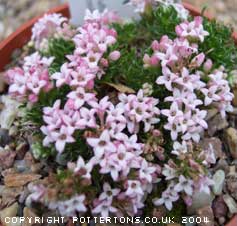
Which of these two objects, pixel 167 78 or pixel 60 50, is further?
pixel 60 50

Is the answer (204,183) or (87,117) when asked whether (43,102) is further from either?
(204,183)

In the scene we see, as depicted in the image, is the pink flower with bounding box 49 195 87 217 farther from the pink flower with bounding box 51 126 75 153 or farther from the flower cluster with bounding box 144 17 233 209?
the flower cluster with bounding box 144 17 233 209

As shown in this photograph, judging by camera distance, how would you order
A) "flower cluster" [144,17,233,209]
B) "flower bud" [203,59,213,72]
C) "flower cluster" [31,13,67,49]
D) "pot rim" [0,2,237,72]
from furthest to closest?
"pot rim" [0,2,237,72], "flower cluster" [31,13,67,49], "flower bud" [203,59,213,72], "flower cluster" [144,17,233,209]

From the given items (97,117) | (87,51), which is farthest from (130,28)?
(97,117)

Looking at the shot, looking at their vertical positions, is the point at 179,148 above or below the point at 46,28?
below

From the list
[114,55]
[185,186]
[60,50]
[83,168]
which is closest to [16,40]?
[60,50]

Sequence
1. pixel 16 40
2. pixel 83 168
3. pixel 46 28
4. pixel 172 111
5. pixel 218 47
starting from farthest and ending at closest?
pixel 16 40 → pixel 46 28 → pixel 218 47 → pixel 172 111 → pixel 83 168

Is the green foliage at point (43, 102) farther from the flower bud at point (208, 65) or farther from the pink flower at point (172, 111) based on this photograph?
the flower bud at point (208, 65)

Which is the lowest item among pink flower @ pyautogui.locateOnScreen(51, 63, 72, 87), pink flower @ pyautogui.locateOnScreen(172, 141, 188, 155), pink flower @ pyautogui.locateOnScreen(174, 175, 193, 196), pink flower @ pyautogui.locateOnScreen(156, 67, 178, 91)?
pink flower @ pyautogui.locateOnScreen(174, 175, 193, 196)

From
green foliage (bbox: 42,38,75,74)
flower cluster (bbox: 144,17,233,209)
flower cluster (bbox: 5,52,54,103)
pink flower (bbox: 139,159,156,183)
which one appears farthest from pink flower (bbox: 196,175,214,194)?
green foliage (bbox: 42,38,75,74)

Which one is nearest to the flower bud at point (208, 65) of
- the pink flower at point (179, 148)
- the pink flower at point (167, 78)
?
the pink flower at point (167, 78)
